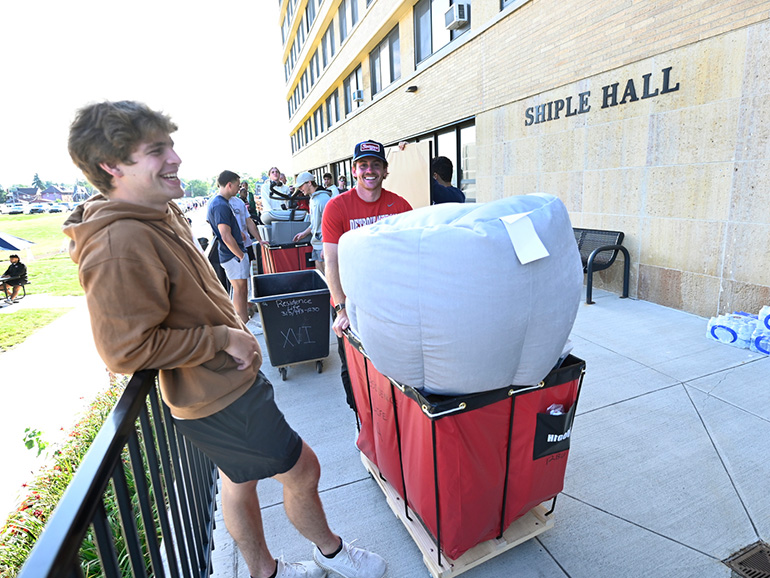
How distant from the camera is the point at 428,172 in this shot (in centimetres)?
499

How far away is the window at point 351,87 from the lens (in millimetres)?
17266

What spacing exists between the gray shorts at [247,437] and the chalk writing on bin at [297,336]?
2344 millimetres

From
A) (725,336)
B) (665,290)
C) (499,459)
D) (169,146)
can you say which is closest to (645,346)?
(725,336)

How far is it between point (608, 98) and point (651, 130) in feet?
2.65

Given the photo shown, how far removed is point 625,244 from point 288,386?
4.82m

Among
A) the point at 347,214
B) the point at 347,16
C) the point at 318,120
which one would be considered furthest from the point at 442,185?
the point at 318,120

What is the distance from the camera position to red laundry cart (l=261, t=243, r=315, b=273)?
704cm

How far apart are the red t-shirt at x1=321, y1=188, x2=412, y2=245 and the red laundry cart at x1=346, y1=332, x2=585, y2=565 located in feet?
4.14

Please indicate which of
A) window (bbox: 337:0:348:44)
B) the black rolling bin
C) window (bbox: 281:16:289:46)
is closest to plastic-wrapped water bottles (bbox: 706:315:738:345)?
the black rolling bin

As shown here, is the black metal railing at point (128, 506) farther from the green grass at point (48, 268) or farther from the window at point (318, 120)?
the window at point (318, 120)

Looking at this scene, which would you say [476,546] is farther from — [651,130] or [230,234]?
[651,130]

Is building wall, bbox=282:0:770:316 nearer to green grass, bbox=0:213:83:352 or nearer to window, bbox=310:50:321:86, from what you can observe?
green grass, bbox=0:213:83:352

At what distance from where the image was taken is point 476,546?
1.93 meters

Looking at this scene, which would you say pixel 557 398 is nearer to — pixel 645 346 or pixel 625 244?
pixel 645 346
